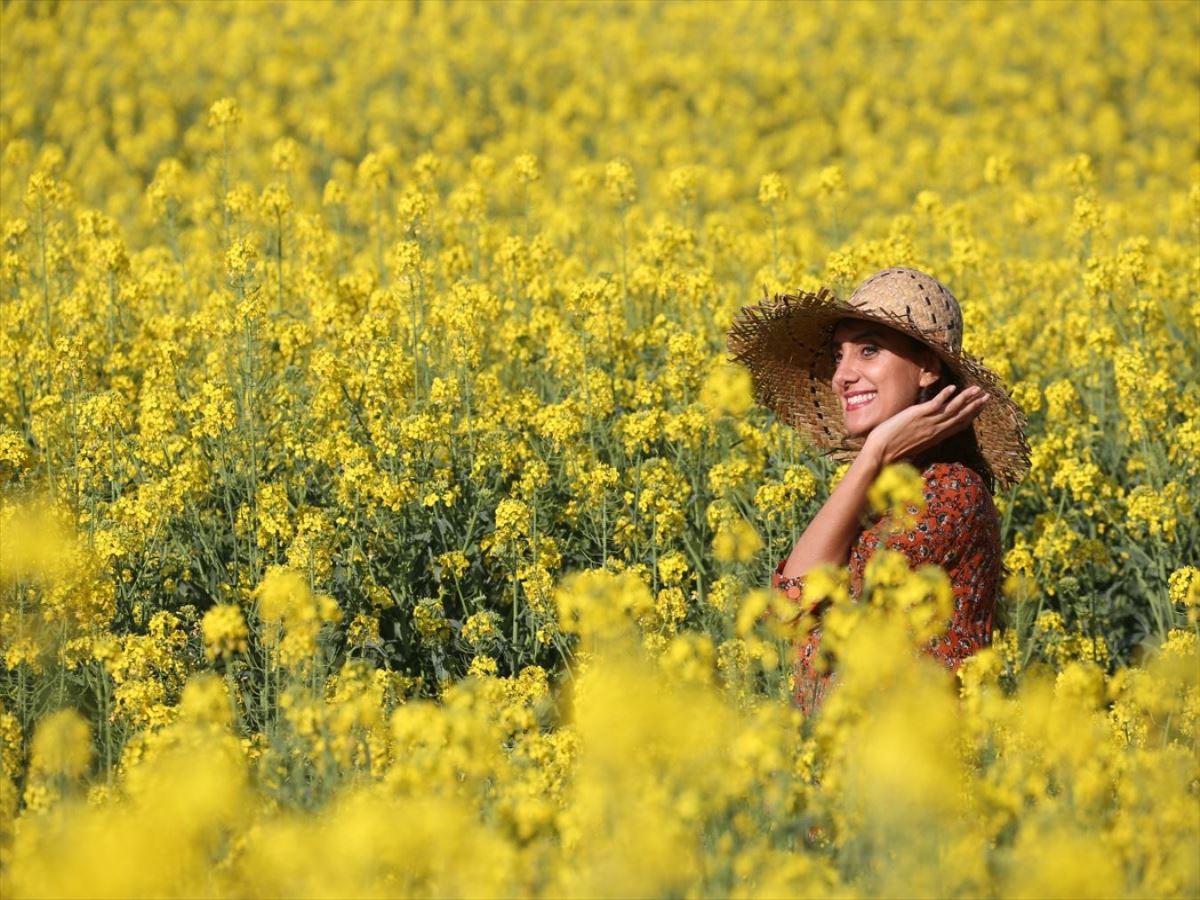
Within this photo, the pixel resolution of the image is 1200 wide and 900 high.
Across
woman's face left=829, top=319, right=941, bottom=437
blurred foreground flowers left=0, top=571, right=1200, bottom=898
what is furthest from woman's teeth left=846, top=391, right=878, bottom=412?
blurred foreground flowers left=0, top=571, right=1200, bottom=898

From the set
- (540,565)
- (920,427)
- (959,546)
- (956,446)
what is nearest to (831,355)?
(956,446)

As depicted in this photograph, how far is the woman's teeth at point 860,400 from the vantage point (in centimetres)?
452

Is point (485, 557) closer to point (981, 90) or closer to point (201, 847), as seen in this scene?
point (201, 847)

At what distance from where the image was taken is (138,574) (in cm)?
529

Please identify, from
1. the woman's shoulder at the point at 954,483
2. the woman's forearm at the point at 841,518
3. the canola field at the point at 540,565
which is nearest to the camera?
the canola field at the point at 540,565

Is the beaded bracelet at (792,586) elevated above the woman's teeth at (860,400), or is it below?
below

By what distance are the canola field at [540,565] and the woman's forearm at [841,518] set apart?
26cm

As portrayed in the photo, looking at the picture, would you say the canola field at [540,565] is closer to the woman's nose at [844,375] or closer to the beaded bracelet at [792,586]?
the beaded bracelet at [792,586]

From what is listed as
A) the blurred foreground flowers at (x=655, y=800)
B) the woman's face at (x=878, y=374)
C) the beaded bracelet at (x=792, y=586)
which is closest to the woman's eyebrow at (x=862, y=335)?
the woman's face at (x=878, y=374)

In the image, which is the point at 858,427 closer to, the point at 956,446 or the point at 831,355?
the point at 956,446

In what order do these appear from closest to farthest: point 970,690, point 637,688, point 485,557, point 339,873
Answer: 1. point 339,873
2. point 637,688
3. point 970,690
4. point 485,557

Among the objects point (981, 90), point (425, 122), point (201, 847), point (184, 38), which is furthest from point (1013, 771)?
point (184, 38)

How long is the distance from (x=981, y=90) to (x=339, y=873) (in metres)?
15.3

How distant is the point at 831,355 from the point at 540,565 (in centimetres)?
102
